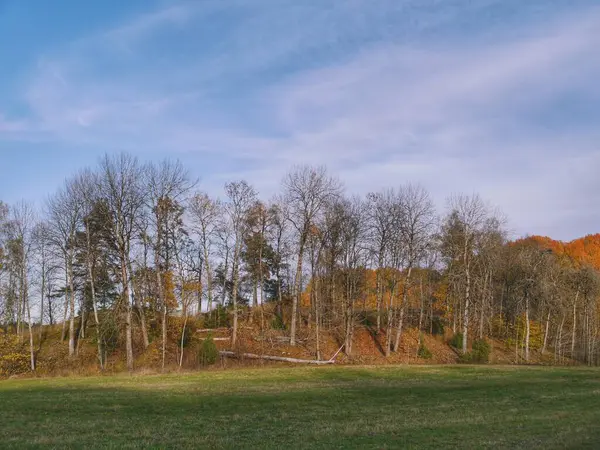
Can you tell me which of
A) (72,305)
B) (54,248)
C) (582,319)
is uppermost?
(54,248)

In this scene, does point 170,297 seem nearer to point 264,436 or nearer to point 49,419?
point 49,419

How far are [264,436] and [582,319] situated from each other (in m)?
53.1

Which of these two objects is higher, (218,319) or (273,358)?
(218,319)

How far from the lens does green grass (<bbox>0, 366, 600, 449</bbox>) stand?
11250 mm

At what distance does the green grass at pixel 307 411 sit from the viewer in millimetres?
11250

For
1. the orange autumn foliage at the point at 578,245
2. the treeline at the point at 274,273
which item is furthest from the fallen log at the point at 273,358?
the orange autumn foliage at the point at 578,245

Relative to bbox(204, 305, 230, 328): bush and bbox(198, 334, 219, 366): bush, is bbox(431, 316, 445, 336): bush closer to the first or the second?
bbox(204, 305, 230, 328): bush

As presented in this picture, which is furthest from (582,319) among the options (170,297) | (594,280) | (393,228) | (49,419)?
(49,419)

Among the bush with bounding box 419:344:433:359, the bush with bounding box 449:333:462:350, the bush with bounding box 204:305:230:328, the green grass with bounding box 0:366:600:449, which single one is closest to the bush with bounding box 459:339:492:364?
the bush with bounding box 419:344:433:359

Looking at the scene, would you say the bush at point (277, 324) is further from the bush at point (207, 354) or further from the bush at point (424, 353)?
the bush at point (424, 353)

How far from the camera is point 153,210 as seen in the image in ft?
127

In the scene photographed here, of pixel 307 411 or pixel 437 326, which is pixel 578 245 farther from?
pixel 307 411

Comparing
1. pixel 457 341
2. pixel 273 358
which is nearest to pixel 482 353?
pixel 457 341

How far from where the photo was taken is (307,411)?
1628cm
